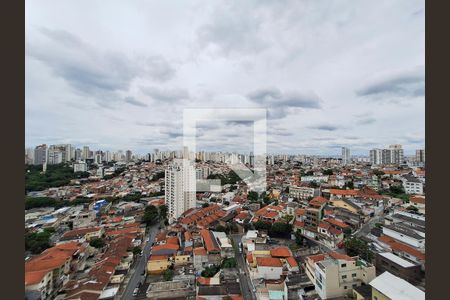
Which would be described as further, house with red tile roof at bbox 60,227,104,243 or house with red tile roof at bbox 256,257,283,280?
house with red tile roof at bbox 60,227,104,243

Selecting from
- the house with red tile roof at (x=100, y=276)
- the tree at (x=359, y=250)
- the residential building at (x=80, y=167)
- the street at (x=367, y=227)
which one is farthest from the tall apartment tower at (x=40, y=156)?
the street at (x=367, y=227)

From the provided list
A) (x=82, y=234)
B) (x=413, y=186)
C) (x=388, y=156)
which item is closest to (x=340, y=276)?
(x=82, y=234)

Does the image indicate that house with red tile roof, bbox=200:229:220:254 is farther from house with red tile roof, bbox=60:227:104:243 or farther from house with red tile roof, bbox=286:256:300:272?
house with red tile roof, bbox=60:227:104:243

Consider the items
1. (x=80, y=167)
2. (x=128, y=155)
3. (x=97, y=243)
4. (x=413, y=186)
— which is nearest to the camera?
(x=97, y=243)

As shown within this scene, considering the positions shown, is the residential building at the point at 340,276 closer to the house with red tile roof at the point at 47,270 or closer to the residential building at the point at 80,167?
the house with red tile roof at the point at 47,270

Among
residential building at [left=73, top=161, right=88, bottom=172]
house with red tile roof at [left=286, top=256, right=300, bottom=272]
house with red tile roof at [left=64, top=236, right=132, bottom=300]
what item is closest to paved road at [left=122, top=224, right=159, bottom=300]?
house with red tile roof at [left=64, top=236, right=132, bottom=300]

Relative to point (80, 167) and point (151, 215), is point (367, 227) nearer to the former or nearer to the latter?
point (151, 215)
